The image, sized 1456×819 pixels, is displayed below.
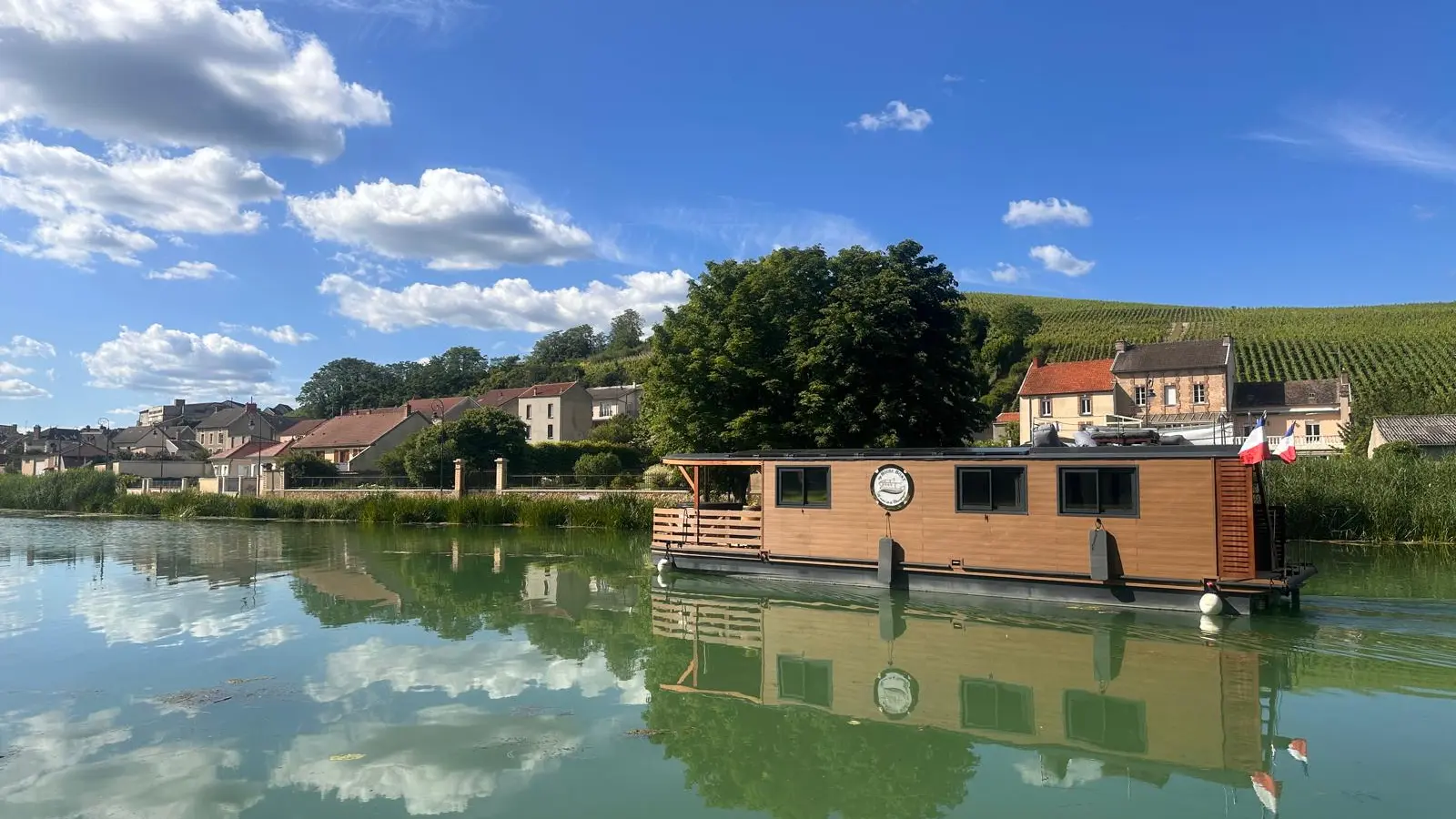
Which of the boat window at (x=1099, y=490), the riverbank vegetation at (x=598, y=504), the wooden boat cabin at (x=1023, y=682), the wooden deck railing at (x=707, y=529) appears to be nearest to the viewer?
the wooden boat cabin at (x=1023, y=682)

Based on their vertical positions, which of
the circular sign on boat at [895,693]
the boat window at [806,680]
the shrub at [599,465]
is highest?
the shrub at [599,465]

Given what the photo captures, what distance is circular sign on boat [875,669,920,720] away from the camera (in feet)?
30.5

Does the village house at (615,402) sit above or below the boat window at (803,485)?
above

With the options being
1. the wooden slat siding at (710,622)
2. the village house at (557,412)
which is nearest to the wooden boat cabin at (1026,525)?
the wooden slat siding at (710,622)

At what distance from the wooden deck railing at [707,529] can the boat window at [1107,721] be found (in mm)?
9165

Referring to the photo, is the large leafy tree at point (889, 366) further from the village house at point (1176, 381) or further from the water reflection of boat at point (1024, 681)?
the village house at point (1176, 381)

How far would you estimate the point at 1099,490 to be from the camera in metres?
14.4

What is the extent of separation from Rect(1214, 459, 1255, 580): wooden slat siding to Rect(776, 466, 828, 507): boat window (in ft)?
22.4

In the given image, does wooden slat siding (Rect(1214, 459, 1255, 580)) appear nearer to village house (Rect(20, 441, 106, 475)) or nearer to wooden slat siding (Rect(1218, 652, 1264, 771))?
wooden slat siding (Rect(1218, 652, 1264, 771))

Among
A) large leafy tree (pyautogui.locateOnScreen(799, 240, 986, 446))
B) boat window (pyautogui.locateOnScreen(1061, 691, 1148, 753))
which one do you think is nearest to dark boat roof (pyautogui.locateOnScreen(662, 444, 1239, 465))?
boat window (pyautogui.locateOnScreen(1061, 691, 1148, 753))

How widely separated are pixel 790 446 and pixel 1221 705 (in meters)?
19.1

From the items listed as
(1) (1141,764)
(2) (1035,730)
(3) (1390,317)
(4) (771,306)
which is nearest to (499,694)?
(2) (1035,730)

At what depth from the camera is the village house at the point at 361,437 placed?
61906mm

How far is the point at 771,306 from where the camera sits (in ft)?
96.8
